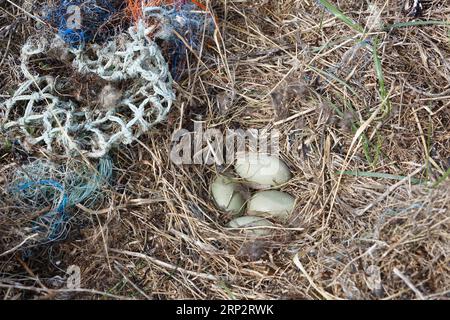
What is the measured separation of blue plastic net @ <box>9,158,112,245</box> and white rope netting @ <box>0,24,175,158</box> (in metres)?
0.07

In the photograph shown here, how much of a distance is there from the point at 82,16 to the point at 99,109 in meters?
0.42

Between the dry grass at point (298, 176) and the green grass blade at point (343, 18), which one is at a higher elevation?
the green grass blade at point (343, 18)

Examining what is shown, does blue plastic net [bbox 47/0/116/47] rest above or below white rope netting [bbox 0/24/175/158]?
above

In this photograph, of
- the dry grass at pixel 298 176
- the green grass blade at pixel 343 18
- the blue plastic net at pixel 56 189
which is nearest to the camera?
the dry grass at pixel 298 176

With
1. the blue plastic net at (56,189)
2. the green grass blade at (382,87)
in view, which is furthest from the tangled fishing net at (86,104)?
the green grass blade at (382,87)

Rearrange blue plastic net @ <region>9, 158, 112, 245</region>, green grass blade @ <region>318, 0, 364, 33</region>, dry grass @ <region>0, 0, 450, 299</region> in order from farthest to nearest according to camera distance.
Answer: green grass blade @ <region>318, 0, 364, 33</region>
blue plastic net @ <region>9, 158, 112, 245</region>
dry grass @ <region>0, 0, 450, 299</region>

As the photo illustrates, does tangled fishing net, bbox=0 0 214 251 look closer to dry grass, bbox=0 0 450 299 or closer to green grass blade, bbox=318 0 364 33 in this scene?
dry grass, bbox=0 0 450 299

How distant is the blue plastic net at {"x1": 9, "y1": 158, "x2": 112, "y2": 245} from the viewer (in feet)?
6.08

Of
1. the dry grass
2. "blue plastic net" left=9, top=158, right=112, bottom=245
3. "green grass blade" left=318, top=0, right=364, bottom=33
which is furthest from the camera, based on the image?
"green grass blade" left=318, top=0, right=364, bottom=33

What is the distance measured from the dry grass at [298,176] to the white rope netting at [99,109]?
81 mm

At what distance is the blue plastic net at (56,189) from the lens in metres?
1.85

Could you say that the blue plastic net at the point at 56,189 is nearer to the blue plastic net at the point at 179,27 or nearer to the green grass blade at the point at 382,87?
the blue plastic net at the point at 179,27

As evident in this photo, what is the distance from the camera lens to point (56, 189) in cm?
190

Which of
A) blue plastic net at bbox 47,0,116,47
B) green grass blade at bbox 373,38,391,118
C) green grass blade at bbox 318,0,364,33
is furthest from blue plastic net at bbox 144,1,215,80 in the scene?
green grass blade at bbox 373,38,391,118
